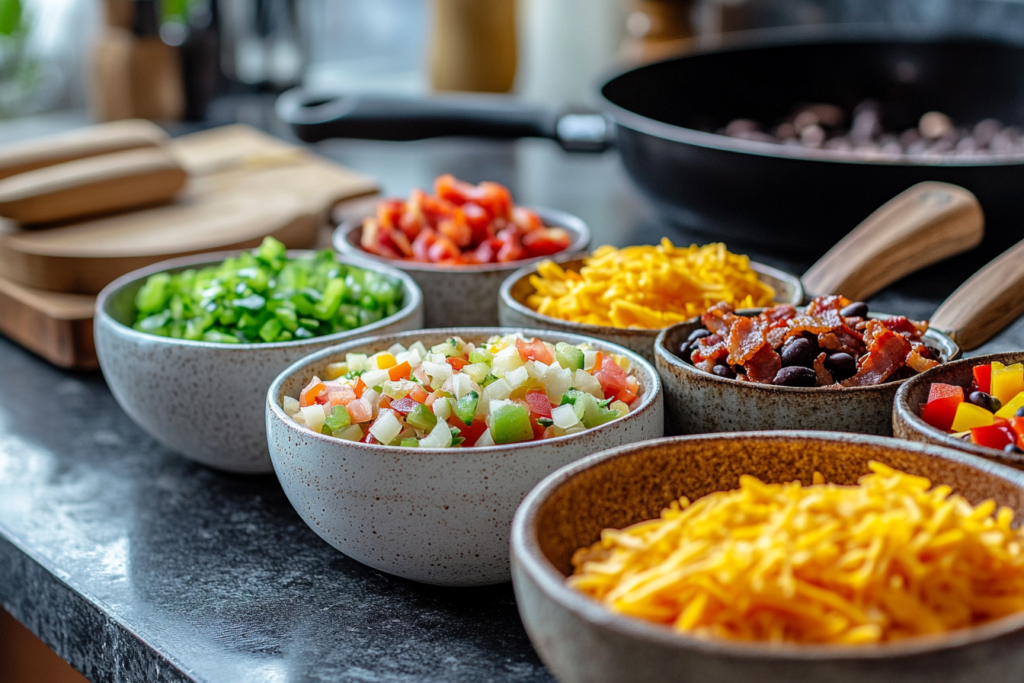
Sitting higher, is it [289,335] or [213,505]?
[289,335]

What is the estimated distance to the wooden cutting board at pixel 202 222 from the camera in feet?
5.70

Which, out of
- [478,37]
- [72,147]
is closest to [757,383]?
[72,147]

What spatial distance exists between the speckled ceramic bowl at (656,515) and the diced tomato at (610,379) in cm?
20

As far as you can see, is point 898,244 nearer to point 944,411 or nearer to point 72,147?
point 944,411

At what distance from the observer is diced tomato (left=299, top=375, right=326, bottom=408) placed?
3.55 ft

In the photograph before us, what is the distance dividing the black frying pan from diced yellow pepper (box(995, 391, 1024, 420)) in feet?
2.16

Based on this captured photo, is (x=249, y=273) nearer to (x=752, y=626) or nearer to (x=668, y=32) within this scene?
(x=752, y=626)

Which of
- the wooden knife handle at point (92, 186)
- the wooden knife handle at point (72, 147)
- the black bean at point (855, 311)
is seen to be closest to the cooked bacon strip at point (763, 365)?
the black bean at point (855, 311)

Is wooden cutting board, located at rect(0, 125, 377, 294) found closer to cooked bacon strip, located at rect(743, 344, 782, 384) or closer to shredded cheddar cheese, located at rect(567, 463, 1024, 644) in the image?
cooked bacon strip, located at rect(743, 344, 782, 384)

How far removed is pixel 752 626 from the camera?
0.70 meters

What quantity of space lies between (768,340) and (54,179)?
1.35m

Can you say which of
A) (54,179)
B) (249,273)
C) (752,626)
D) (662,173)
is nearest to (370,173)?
(54,179)

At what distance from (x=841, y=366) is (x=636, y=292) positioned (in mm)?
287

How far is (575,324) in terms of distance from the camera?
1.23 meters
